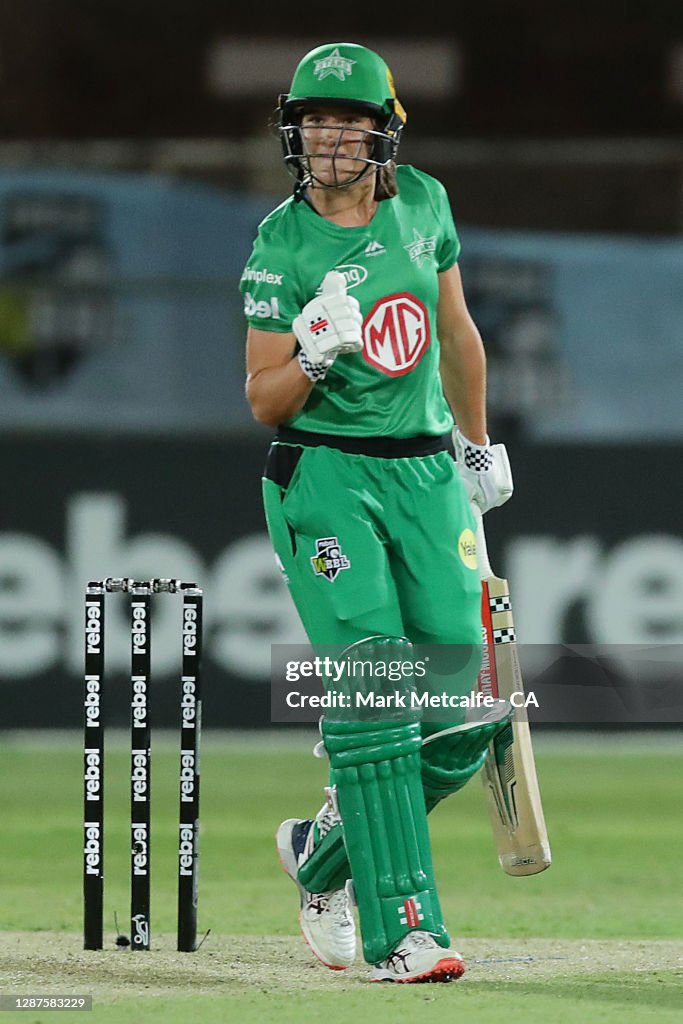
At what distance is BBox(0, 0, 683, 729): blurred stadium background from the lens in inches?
399

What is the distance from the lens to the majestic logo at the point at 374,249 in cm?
440

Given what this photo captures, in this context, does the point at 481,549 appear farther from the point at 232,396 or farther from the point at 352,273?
the point at 232,396

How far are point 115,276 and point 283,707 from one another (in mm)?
6146

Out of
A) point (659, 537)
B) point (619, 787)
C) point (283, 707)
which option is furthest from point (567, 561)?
point (283, 707)

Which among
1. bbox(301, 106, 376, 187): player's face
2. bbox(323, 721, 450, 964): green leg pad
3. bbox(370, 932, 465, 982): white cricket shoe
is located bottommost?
bbox(370, 932, 465, 982): white cricket shoe

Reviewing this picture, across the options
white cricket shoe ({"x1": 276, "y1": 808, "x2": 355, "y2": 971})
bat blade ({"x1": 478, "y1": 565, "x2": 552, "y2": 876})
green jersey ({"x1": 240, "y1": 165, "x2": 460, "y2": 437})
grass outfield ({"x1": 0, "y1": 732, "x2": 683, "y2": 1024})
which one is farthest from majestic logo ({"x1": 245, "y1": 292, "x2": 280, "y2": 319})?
grass outfield ({"x1": 0, "y1": 732, "x2": 683, "y2": 1024})

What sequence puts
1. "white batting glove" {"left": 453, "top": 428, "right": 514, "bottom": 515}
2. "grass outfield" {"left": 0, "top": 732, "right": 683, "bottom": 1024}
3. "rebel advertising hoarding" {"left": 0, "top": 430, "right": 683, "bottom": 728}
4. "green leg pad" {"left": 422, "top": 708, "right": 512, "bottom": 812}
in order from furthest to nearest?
"rebel advertising hoarding" {"left": 0, "top": 430, "right": 683, "bottom": 728} < "white batting glove" {"left": 453, "top": 428, "right": 514, "bottom": 515} < "green leg pad" {"left": 422, "top": 708, "right": 512, "bottom": 812} < "grass outfield" {"left": 0, "top": 732, "right": 683, "bottom": 1024}

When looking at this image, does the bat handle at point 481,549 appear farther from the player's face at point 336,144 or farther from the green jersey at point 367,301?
the player's face at point 336,144

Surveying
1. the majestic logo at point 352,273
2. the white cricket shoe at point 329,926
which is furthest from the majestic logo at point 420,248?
the white cricket shoe at point 329,926

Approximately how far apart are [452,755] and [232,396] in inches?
259

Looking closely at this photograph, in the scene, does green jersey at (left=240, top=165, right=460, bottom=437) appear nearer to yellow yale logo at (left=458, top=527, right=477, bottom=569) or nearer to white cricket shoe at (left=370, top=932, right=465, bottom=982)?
yellow yale logo at (left=458, top=527, right=477, bottom=569)

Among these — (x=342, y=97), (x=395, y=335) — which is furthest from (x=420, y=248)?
(x=342, y=97)

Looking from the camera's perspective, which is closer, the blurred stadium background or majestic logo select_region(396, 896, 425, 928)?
majestic logo select_region(396, 896, 425, 928)

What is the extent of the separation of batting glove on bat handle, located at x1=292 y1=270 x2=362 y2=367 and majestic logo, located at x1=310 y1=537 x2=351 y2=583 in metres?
0.41
